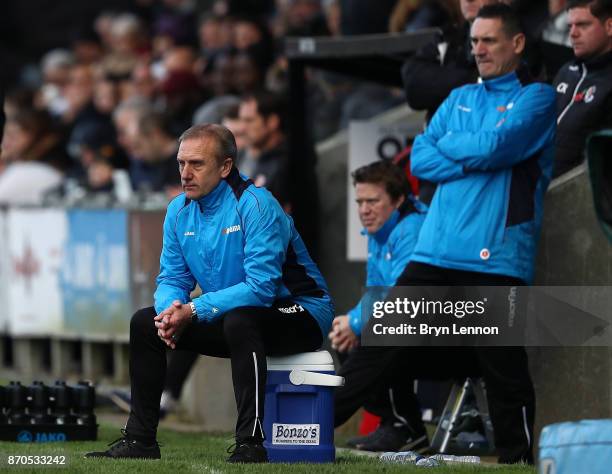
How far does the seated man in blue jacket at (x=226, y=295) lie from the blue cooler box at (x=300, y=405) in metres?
0.09

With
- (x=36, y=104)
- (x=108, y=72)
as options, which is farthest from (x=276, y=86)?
(x=36, y=104)

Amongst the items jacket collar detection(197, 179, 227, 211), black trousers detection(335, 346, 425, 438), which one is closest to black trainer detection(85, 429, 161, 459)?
jacket collar detection(197, 179, 227, 211)

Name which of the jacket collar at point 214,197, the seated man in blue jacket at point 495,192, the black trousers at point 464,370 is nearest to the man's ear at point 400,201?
the seated man in blue jacket at point 495,192

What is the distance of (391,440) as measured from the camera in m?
9.82

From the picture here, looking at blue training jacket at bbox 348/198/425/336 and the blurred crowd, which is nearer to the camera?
blue training jacket at bbox 348/198/425/336

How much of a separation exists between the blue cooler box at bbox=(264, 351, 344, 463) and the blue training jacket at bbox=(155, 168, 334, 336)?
259 mm

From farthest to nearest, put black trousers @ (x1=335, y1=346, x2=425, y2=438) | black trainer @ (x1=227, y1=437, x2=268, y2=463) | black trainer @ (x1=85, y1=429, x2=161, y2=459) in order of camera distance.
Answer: black trousers @ (x1=335, y1=346, x2=425, y2=438), black trainer @ (x1=85, y1=429, x2=161, y2=459), black trainer @ (x1=227, y1=437, x2=268, y2=463)

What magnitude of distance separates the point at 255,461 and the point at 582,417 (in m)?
2.15

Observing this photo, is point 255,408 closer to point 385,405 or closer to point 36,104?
point 385,405

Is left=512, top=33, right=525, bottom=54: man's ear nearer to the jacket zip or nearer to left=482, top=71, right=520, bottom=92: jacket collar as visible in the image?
left=482, top=71, right=520, bottom=92: jacket collar

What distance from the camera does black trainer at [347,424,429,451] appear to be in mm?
9789

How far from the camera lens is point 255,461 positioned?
795 centimetres

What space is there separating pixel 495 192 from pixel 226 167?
4.86 feet

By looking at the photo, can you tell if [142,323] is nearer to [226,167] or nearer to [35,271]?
[226,167]
